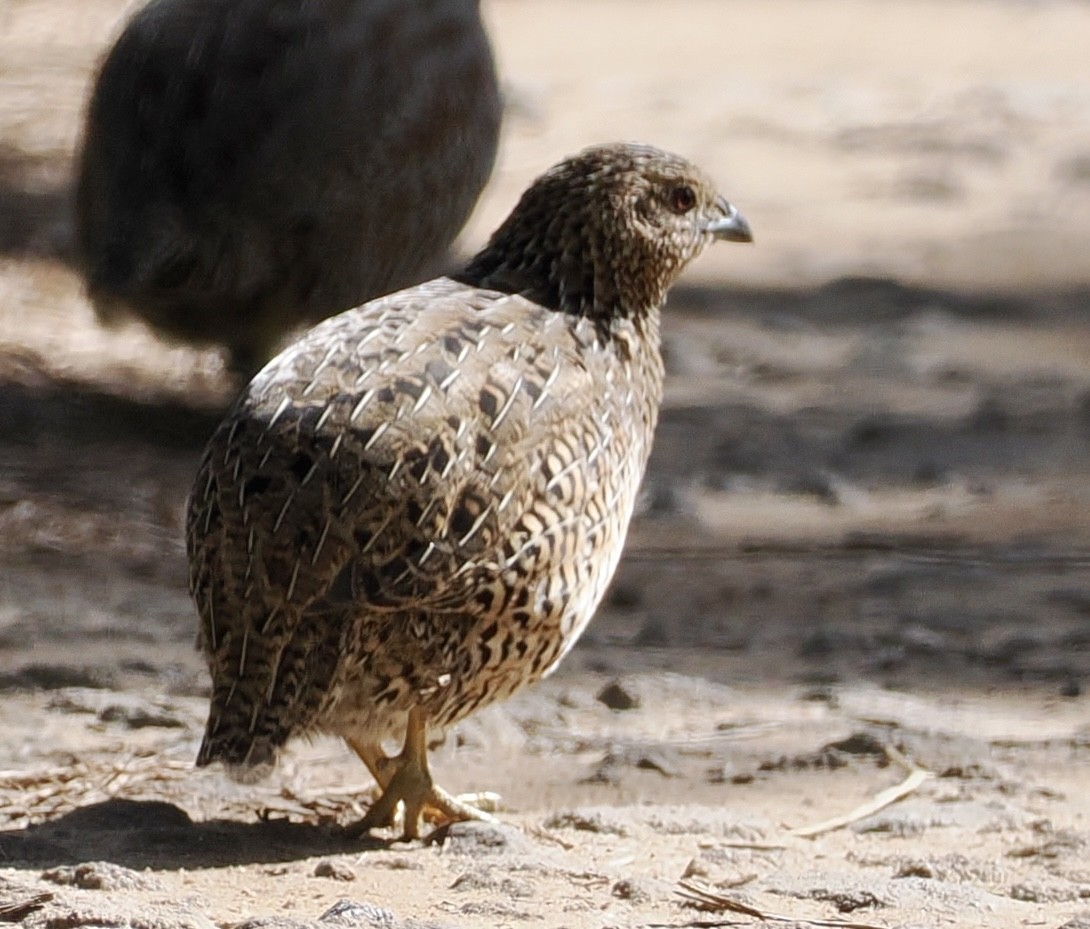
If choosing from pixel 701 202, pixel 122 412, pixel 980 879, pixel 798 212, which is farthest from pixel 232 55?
pixel 798 212

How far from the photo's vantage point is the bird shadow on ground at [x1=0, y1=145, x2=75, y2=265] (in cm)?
1110

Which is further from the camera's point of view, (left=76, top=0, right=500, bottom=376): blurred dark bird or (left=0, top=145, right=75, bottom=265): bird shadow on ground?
(left=0, top=145, right=75, bottom=265): bird shadow on ground

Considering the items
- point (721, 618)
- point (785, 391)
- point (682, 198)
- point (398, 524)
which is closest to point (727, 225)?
point (682, 198)

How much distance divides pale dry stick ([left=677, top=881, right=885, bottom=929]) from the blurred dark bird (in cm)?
386

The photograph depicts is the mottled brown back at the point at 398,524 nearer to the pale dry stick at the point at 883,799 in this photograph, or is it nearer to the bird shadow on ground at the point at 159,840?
the bird shadow on ground at the point at 159,840

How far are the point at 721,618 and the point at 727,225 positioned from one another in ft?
4.83

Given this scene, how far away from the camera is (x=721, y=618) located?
22.8 feet

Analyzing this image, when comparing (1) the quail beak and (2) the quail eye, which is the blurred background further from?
(2) the quail eye

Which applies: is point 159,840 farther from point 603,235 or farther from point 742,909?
point 603,235

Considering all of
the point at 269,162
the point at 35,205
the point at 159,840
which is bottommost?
the point at 159,840

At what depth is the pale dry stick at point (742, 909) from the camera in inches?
169

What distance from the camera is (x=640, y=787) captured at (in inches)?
215

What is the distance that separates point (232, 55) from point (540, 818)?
369 centimetres

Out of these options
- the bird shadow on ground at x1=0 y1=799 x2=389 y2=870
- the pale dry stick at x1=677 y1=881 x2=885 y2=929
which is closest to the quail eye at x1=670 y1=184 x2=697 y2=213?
the bird shadow on ground at x1=0 y1=799 x2=389 y2=870
